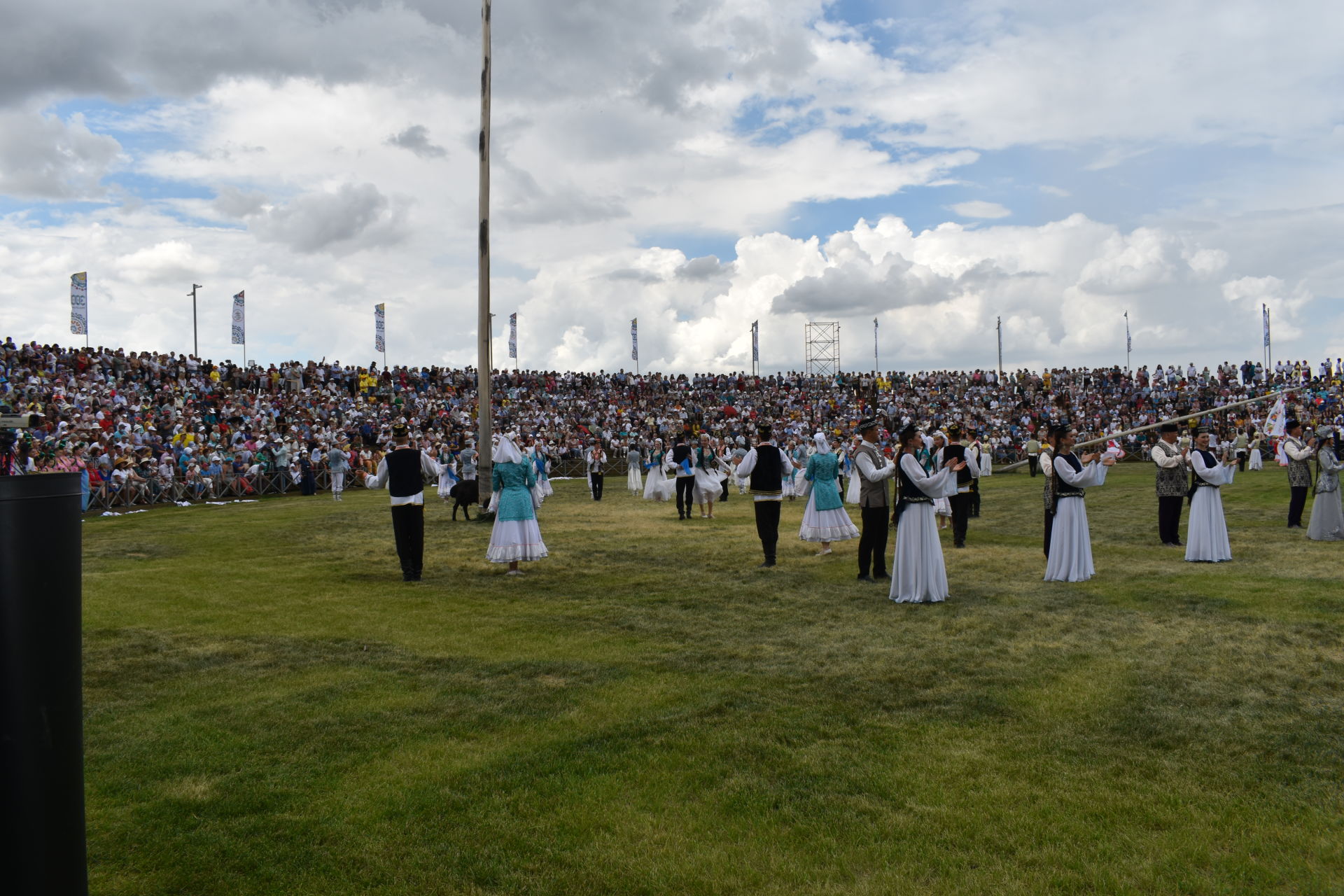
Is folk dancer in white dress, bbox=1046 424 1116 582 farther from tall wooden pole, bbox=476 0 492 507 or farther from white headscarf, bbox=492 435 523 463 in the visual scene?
tall wooden pole, bbox=476 0 492 507

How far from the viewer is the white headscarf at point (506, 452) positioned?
13070mm

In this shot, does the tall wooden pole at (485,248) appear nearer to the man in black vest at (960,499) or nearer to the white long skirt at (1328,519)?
the man in black vest at (960,499)

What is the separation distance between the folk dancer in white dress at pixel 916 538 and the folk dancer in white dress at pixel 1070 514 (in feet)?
6.75

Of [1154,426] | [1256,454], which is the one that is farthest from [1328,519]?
[1256,454]

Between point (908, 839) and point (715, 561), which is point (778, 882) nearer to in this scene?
point (908, 839)

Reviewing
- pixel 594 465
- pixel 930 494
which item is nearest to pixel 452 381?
pixel 594 465

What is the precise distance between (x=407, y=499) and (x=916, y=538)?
722cm

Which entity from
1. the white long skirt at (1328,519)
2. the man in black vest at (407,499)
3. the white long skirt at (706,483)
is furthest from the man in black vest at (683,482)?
the white long skirt at (1328,519)

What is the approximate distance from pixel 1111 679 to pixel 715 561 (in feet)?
25.1

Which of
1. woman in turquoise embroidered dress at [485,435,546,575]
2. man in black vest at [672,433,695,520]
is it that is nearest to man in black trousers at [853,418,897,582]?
woman in turquoise embroidered dress at [485,435,546,575]

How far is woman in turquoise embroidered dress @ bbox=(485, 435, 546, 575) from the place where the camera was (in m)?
13.1

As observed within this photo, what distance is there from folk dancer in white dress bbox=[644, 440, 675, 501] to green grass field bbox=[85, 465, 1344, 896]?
14478 mm

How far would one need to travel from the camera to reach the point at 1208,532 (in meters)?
13.3

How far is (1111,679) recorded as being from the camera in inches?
278
